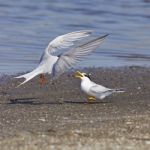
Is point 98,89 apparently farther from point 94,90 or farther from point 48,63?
point 48,63

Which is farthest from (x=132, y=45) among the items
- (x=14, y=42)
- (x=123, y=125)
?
(x=123, y=125)

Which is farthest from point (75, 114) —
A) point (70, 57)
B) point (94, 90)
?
point (70, 57)

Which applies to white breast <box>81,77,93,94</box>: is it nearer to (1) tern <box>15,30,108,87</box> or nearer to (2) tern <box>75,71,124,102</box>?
(2) tern <box>75,71,124,102</box>

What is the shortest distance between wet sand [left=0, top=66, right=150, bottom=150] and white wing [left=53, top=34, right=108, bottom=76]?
0.45 m

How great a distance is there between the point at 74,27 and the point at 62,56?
821 centimetres

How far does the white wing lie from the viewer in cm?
1204

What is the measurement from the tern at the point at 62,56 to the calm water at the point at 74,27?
2.27m

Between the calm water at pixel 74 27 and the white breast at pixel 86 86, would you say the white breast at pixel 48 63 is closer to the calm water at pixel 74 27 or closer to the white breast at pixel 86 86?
the white breast at pixel 86 86

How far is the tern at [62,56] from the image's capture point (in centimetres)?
1206

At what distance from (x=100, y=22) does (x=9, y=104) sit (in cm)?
1006

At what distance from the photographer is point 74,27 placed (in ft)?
66.5

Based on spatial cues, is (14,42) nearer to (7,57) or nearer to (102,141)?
(7,57)

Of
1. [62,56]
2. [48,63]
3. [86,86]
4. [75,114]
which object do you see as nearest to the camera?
[75,114]

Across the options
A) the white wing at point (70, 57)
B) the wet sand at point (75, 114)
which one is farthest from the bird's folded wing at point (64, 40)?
the wet sand at point (75, 114)
